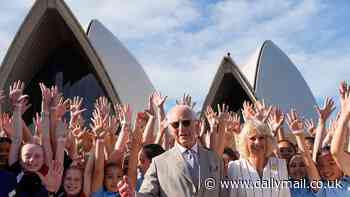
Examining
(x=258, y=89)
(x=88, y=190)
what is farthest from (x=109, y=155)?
(x=258, y=89)

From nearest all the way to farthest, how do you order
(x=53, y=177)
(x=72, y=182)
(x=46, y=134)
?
(x=53, y=177) < (x=72, y=182) < (x=46, y=134)

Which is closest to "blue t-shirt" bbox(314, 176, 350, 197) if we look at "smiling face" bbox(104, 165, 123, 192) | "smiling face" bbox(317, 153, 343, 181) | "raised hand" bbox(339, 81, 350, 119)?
"smiling face" bbox(317, 153, 343, 181)

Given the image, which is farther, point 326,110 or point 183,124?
point 326,110

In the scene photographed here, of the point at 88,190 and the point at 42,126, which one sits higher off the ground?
the point at 42,126

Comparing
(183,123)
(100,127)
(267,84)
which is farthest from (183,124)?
(267,84)

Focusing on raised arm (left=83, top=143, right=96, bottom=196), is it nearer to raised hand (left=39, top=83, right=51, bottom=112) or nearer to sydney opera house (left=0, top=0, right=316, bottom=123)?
raised hand (left=39, top=83, right=51, bottom=112)

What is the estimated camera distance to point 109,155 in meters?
4.50

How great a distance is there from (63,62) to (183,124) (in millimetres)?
13585

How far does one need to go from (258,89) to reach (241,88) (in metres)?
1.82

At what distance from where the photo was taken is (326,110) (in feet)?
14.7

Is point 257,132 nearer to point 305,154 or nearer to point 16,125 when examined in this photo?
point 305,154

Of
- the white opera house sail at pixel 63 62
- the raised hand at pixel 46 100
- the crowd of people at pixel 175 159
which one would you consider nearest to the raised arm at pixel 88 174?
the crowd of people at pixel 175 159

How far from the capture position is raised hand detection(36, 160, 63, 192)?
12.3 ft

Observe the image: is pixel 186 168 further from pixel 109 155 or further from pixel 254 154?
pixel 109 155
